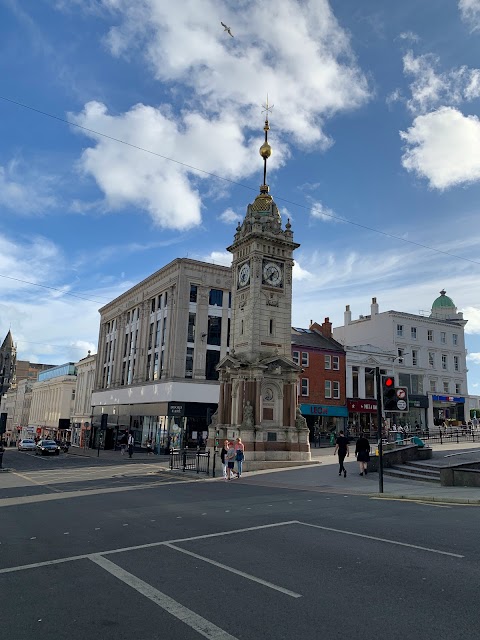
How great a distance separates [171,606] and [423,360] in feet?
185

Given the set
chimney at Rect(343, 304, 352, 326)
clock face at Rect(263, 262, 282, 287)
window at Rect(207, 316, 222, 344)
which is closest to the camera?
clock face at Rect(263, 262, 282, 287)

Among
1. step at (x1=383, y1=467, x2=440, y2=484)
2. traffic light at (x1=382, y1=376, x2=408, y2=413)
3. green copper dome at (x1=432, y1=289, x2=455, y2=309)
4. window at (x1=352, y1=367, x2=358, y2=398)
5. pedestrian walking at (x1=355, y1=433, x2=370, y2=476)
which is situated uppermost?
green copper dome at (x1=432, y1=289, x2=455, y2=309)

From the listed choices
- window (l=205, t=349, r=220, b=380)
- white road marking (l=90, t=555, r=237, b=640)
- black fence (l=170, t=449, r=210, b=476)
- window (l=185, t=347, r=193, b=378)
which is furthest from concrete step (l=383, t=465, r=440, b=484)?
window (l=185, t=347, r=193, b=378)

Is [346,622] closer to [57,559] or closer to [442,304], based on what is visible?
[57,559]

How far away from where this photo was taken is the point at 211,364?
163 feet

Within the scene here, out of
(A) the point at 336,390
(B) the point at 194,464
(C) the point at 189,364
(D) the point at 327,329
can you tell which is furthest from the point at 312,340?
(B) the point at 194,464

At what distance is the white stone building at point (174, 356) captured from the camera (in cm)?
4688

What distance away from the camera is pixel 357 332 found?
6228 cm

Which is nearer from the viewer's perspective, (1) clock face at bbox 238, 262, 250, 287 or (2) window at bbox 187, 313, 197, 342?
(1) clock face at bbox 238, 262, 250, 287

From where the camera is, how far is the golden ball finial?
119 feet

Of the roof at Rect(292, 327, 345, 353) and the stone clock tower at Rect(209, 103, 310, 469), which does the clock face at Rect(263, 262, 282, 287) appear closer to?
the stone clock tower at Rect(209, 103, 310, 469)

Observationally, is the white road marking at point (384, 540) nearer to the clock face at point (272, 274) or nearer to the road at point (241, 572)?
the road at point (241, 572)

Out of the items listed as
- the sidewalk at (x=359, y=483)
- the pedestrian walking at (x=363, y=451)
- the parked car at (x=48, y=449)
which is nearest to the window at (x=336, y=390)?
the sidewalk at (x=359, y=483)

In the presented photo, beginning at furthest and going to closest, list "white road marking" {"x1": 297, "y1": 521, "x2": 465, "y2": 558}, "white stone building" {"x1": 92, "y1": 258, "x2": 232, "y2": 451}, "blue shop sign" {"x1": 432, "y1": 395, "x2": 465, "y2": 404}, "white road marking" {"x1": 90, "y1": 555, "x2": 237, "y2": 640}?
"blue shop sign" {"x1": 432, "y1": 395, "x2": 465, "y2": 404}, "white stone building" {"x1": 92, "y1": 258, "x2": 232, "y2": 451}, "white road marking" {"x1": 297, "y1": 521, "x2": 465, "y2": 558}, "white road marking" {"x1": 90, "y1": 555, "x2": 237, "y2": 640}
